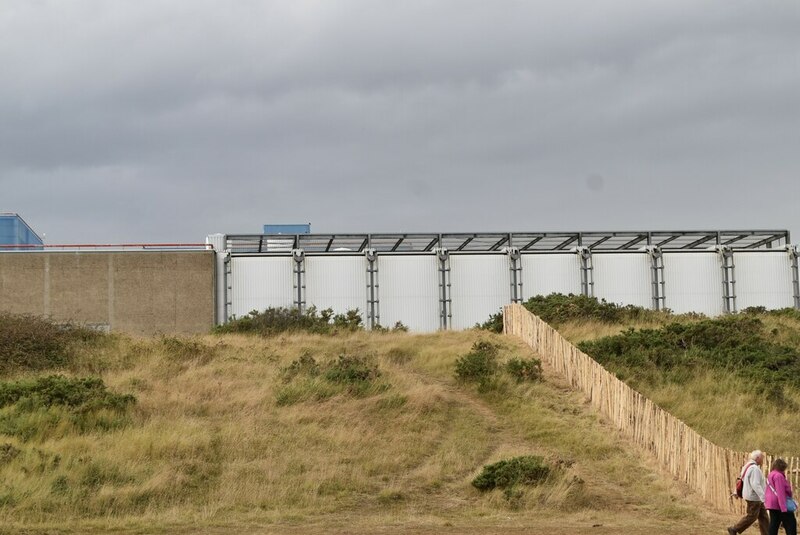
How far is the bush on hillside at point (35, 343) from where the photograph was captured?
27562 mm

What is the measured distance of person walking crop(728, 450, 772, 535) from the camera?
48.0ft

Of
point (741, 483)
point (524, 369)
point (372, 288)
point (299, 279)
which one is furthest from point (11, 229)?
point (741, 483)

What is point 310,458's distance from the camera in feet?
65.5

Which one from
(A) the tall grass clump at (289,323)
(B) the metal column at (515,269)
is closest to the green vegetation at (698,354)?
(A) the tall grass clump at (289,323)

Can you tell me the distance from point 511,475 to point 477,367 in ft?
29.2

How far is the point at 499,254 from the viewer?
45656 mm

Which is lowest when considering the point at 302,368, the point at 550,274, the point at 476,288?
the point at 302,368

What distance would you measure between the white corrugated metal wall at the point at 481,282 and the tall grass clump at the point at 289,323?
7.38ft

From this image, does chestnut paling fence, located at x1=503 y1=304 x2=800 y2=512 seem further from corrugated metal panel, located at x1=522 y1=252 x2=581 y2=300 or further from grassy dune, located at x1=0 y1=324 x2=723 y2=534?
corrugated metal panel, located at x1=522 y1=252 x2=581 y2=300

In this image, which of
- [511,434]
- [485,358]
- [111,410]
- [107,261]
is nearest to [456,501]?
[511,434]

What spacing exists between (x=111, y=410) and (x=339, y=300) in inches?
898

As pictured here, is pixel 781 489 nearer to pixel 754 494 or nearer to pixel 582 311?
pixel 754 494

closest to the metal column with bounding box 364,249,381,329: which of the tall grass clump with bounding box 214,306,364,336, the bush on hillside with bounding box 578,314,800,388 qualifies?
the tall grass clump with bounding box 214,306,364,336

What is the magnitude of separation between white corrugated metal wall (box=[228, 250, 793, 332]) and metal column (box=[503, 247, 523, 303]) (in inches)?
8.3
